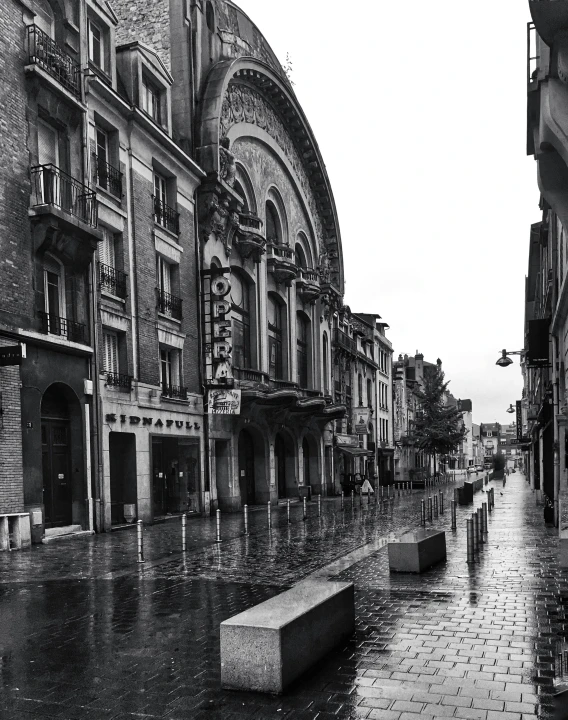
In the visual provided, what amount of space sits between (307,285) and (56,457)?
79.3ft

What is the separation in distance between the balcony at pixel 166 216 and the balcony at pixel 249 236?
5.68m

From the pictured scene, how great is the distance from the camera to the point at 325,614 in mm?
7191

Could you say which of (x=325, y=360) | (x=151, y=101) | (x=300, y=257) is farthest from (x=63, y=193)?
(x=325, y=360)

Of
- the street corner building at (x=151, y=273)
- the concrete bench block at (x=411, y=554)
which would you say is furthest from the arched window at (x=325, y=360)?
the concrete bench block at (x=411, y=554)

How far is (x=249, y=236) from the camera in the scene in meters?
33.8

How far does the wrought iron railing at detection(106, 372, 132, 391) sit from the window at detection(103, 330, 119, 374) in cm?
19

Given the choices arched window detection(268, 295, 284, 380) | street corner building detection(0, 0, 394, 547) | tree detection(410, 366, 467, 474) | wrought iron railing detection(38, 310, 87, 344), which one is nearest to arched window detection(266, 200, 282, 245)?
street corner building detection(0, 0, 394, 547)

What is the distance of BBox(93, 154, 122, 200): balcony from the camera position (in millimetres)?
22609

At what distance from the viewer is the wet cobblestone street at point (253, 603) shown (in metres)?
5.90

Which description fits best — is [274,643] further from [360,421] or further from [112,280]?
[360,421]

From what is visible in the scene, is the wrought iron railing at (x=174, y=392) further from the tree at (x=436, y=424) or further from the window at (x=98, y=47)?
the tree at (x=436, y=424)

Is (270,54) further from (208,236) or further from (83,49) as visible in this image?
(83,49)

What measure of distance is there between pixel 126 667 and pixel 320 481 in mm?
37275

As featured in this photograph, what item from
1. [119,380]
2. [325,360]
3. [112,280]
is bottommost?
[119,380]
